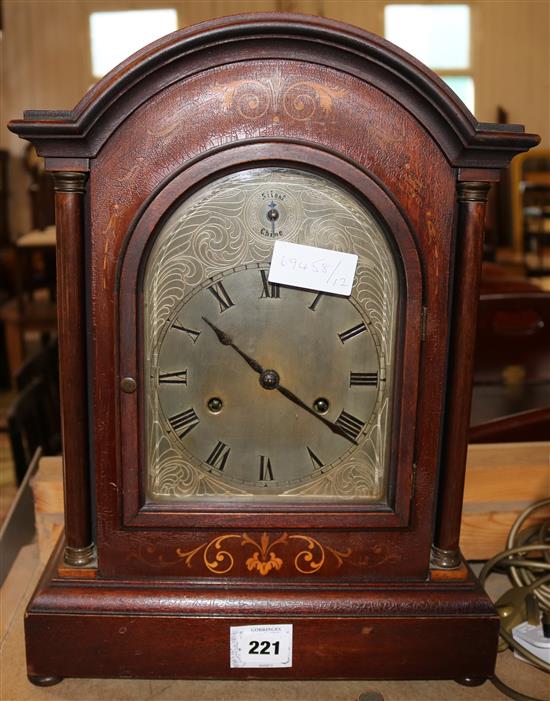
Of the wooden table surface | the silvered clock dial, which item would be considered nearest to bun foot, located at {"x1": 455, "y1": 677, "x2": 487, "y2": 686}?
the wooden table surface

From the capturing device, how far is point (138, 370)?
39.8 inches

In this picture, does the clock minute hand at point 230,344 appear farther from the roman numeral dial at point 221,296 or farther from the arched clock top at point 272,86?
the arched clock top at point 272,86

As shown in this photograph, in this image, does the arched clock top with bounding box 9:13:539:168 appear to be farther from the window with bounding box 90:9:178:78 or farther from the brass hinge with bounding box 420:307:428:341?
the window with bounding box 90:9:178:78

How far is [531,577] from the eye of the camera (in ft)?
3.97

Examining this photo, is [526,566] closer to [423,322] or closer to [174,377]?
[423,322]

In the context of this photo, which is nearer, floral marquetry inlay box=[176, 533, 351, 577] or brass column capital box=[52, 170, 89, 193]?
brass column capital box=[52, 170, 89, 193]

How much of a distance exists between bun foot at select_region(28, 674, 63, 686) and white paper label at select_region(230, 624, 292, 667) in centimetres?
24

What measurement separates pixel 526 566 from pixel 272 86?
2.57 feet

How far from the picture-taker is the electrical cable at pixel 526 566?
3.59 feet

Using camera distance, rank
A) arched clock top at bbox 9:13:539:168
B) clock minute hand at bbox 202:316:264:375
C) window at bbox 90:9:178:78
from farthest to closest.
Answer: window at bbox 90:9:178:78 → clock minute hand at bbox 202:316:264:375 → arched clock top at bbox 9:13:539:168

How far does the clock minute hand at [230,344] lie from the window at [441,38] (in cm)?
549

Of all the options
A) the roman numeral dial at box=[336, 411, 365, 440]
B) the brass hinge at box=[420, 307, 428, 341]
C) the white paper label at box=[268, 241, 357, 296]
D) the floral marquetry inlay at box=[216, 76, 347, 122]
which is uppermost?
the floral marquetry inlay at box=[216, 76, 347, 122]

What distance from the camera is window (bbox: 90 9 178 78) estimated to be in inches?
223

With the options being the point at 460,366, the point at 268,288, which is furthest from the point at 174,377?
the point at 460,366
